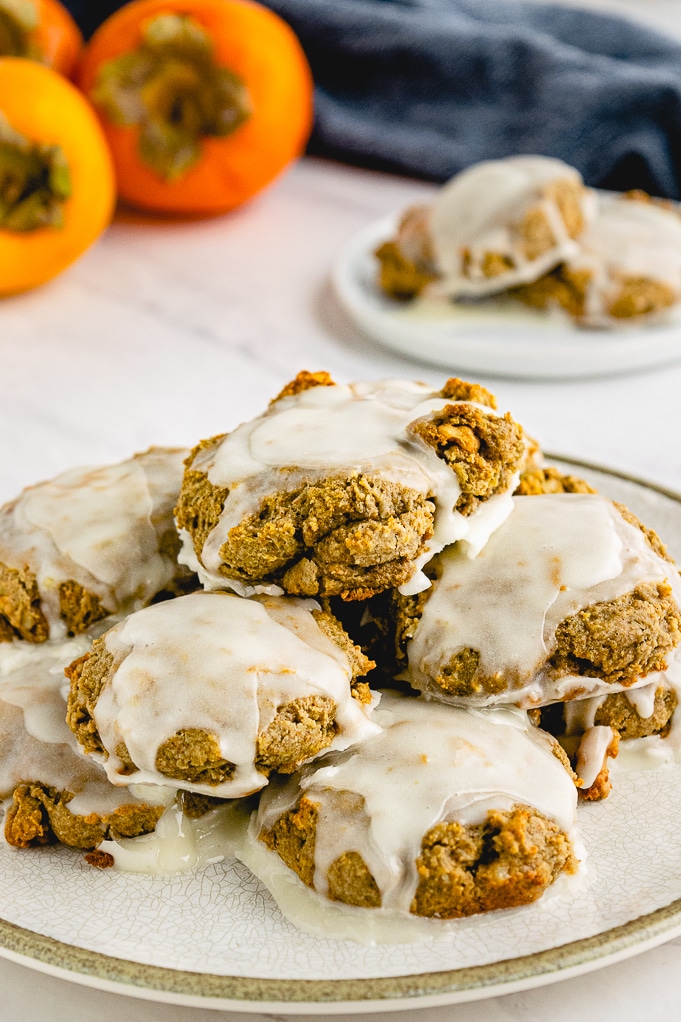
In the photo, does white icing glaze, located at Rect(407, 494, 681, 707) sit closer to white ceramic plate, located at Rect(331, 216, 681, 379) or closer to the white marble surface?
the white marble surface

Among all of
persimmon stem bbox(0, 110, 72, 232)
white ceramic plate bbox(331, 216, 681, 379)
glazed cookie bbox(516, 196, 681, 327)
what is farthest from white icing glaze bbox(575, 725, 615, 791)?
persimmon stem bbox(0, 110, 72, 232)

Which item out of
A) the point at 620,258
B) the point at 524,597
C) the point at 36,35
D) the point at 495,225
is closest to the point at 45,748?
the point at 524,597

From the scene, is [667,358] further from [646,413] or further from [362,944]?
[362,944]

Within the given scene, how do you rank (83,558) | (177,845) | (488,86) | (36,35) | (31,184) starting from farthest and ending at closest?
(488,86)
(36,35)
(31,184)
(83,558)
(177,845)

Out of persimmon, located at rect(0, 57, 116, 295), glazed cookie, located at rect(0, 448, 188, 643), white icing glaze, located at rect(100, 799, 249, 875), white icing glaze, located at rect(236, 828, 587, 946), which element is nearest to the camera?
white icing glaze, located at rect(236, 828, 587, 946)

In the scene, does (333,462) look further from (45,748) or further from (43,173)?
(43,173)

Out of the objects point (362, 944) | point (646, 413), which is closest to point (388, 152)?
point (646, 413)

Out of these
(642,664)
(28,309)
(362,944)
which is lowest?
(28,309)
